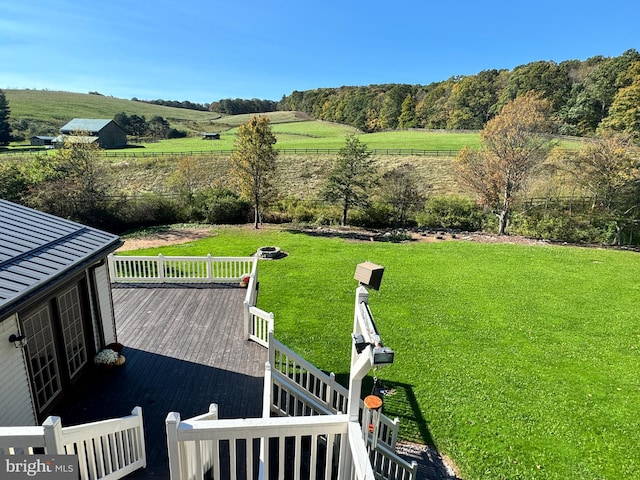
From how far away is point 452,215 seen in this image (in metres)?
25.6

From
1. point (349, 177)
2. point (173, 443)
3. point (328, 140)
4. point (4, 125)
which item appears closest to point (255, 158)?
point (349, 177)

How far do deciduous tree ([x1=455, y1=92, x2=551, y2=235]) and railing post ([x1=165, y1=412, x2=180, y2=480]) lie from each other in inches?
935

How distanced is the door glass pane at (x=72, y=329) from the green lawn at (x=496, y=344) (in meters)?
4.99

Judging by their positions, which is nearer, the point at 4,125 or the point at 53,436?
the point at 53,436

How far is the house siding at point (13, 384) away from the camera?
4832 mm

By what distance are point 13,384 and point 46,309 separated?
48.0 inches

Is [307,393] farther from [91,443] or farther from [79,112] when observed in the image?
[79,112]

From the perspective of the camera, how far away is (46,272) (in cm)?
541

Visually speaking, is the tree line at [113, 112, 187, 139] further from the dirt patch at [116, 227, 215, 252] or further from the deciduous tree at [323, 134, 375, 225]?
the deciduous tree at [323, 134, 375, 225]

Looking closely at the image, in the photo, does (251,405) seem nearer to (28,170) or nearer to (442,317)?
(442,317)

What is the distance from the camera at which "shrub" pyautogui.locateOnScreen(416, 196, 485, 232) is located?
→ 83.3 ft

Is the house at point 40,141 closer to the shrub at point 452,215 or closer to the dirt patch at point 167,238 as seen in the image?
the dirt patch at point 167,238

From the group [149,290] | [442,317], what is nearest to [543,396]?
[442,317]

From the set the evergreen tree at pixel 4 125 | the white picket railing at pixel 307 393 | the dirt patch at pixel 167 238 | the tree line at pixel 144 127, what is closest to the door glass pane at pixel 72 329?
the white picket railing at pixel 307 393
